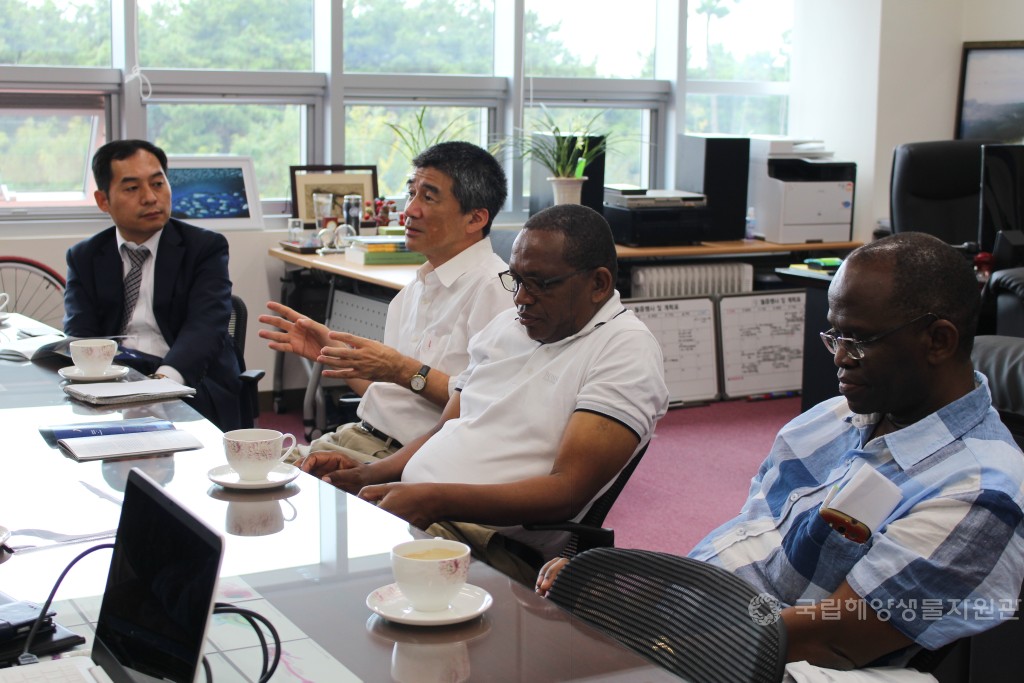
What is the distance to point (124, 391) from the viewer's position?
2434 millimetres

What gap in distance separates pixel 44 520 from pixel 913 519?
1.22 metres

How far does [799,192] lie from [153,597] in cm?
506

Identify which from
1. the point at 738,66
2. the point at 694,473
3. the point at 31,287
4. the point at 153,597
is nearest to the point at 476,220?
the point at 153,597

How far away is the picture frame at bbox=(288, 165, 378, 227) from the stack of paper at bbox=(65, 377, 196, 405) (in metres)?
2.63

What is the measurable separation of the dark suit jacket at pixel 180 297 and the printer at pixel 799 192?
326cm

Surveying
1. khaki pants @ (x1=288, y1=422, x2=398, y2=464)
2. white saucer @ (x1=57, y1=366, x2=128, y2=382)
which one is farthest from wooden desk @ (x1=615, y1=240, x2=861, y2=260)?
white saucer @ (x1=57, y1=366, x2=128, y2=382)

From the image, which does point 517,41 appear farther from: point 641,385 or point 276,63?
point 641,385

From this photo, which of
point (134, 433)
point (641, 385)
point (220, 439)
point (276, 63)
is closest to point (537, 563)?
point (641, 385)

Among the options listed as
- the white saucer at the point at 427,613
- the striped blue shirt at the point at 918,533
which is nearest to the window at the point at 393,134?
the striped blue shirt at the point at 918,533

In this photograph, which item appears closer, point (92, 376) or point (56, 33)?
point (92, 376)

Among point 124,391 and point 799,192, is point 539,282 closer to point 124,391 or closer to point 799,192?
point 124,391

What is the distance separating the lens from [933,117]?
19.9 ft

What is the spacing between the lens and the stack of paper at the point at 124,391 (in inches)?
94.0

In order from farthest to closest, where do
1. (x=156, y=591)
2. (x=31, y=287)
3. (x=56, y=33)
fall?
(x=56, y=33), (x=31, y=287), (x=156, y=591)
